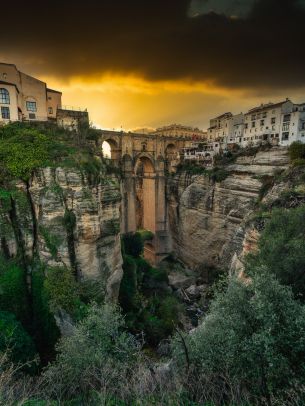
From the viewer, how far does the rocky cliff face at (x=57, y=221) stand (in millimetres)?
13773

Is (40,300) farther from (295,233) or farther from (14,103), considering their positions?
(14,103)

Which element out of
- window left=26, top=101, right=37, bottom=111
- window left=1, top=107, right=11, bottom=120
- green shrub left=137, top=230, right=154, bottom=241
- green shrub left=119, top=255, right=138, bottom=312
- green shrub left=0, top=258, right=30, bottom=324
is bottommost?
green shrub left=137, top=230, right=154, bottom=241

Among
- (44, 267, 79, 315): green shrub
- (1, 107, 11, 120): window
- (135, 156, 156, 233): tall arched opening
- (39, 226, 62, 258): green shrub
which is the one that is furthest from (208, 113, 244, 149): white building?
(44, 267, 79, 315): green shrub

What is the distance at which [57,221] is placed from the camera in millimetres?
13898

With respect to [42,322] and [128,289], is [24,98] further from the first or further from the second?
[42,322]

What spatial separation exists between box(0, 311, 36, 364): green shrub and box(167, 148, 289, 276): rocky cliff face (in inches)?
615

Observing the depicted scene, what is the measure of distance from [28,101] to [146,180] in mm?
19256

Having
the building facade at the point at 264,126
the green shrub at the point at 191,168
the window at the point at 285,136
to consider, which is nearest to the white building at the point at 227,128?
the building facade at the point at 264,126

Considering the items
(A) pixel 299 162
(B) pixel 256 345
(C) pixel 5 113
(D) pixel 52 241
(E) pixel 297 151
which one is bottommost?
(D) pixel 52 241

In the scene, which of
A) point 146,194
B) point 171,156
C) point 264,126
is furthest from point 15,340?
point 264,126

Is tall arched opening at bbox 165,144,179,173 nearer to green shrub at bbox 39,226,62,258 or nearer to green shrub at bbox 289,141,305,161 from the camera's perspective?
green shrub at bbox 289,141,305,161

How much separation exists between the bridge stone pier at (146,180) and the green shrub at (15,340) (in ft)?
73.8

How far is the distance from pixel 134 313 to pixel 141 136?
25936 mm

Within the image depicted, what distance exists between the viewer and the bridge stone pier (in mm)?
34469
